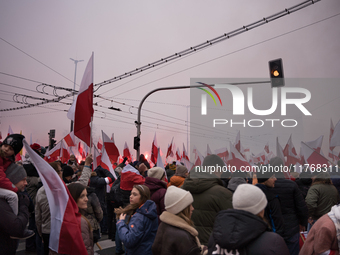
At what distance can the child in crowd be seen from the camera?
3.14m

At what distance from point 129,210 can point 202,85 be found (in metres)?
10.1

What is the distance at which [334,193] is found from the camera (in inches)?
223

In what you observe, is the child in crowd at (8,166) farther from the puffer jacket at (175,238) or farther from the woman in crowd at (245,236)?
the woman in crowd at (245,236)

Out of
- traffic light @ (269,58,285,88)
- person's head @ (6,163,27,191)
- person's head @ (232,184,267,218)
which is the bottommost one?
person's head @ (232,184,267,218)

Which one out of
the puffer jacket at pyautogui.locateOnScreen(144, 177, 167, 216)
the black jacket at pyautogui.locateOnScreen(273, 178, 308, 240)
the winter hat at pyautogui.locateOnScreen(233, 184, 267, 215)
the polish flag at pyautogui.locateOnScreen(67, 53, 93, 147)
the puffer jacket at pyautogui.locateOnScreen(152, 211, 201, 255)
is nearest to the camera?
the winter hat at pyautogui.locateOnScreen(233, 184, 267, 215)

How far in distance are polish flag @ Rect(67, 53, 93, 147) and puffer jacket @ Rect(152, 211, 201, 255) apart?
3288 millimetres

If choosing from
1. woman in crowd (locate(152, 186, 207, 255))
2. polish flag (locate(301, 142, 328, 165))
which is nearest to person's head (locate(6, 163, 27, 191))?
woman in crowd (locate(152, 186, 207, 255))

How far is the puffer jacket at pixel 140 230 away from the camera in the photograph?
137 inches

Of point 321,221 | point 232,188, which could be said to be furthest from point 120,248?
point 321,221

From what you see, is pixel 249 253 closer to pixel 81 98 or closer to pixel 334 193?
pixel 334 193

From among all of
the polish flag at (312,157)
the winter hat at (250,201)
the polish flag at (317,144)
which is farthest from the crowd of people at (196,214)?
the polish flag at (317,144)

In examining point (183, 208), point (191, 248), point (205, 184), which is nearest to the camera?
point (191, 248)

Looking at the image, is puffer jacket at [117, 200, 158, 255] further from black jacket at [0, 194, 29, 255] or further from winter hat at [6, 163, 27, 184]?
winter hat at [6, 163, 27, 184]

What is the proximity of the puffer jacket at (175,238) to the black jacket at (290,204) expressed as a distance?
92.0 inches
